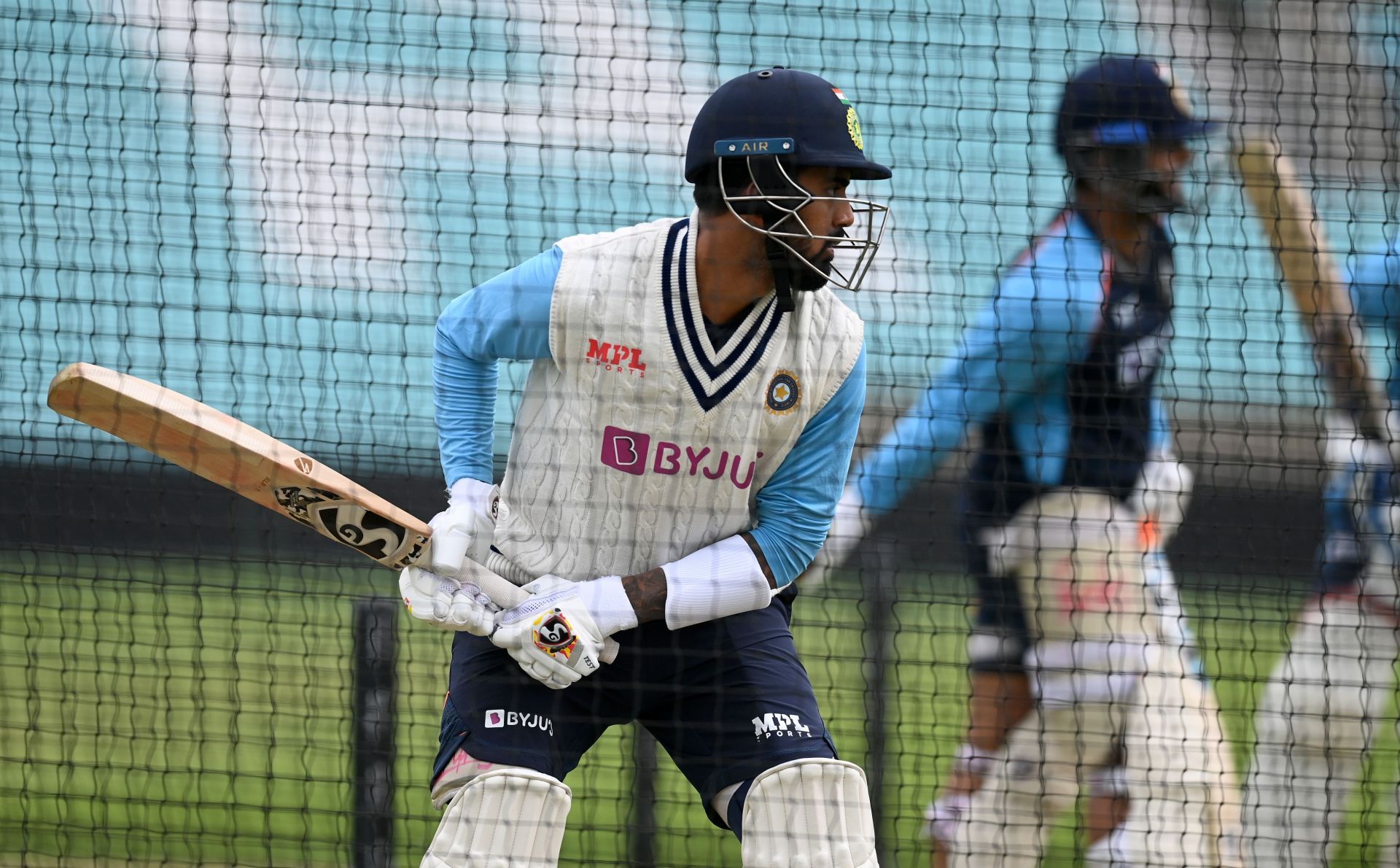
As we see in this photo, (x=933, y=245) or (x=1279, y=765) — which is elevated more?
(x=933, y=245)

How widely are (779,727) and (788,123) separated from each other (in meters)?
0.96

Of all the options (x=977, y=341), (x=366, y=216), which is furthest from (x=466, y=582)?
(x=366, y=216)

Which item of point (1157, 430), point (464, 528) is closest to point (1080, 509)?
point (1157, 430)

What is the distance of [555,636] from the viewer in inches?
96.6

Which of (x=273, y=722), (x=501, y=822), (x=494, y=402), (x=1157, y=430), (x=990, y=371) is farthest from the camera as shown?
(x=273, y=722)

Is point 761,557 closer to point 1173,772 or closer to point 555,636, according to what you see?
point 555,636

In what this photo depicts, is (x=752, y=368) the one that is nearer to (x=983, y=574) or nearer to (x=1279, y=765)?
(x=983, y=574)

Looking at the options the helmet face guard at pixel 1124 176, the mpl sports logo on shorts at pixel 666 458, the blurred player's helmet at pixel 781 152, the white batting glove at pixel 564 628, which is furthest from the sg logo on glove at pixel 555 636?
the helmet face guard at pixel 1124 176

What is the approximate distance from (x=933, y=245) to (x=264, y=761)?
3.57m

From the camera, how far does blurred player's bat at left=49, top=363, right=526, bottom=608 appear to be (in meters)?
2.48

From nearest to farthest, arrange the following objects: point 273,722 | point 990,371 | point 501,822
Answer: point 501,822, point 990,371, point 273,722

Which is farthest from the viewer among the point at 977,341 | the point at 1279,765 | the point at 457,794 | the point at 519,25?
the point at 519,25

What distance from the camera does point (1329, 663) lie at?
4.07 m

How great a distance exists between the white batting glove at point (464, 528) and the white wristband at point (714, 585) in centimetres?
31
